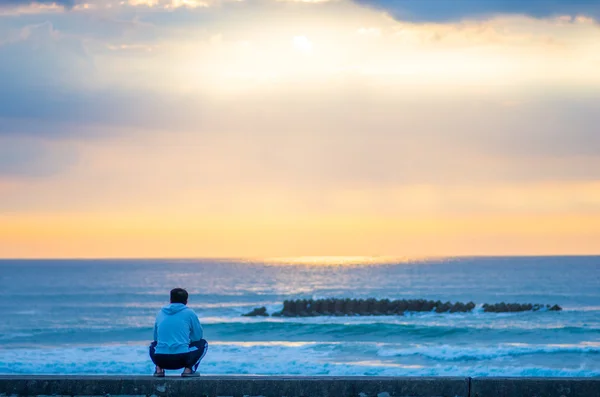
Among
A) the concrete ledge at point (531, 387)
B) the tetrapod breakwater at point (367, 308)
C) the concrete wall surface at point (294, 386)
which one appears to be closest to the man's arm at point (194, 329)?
the concrete wall surface at point (294, 386)

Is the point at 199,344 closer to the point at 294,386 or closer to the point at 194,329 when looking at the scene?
the point at 194,329

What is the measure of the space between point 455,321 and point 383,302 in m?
6.78

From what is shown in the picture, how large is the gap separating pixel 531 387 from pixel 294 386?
8.50ft

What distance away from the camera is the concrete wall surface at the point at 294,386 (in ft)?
27.7

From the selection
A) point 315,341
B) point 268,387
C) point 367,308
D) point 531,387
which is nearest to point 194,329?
point 268,387

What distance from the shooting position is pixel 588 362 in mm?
24391

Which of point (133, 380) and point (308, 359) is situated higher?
point (133, 380)

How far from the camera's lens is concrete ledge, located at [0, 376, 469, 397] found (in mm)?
8570

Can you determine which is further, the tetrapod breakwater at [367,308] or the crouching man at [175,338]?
the tetrapod breakwater at [367,308]

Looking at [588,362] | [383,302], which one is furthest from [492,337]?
[383,302]

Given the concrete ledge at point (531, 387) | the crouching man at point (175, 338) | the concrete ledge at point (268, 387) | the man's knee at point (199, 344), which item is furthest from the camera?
the man's knee at point (199, 344)

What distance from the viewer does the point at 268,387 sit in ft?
28.3

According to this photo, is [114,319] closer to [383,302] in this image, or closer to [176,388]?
[383,302]

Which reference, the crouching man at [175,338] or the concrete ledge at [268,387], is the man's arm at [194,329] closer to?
the crouching man at [175,338]
